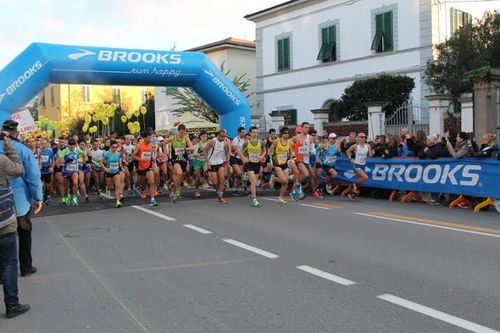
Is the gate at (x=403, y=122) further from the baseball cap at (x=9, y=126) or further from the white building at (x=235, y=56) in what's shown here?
the white building at (x=235, y=56)

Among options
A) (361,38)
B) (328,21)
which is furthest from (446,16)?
(328,21)

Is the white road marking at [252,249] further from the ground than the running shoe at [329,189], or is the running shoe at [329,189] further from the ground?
the running shoe at [329,189]

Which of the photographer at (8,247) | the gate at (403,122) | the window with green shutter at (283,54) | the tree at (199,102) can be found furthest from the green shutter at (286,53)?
the photographer at (8,247)

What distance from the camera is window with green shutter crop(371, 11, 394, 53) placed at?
2881cm

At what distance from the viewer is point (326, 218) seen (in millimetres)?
10336

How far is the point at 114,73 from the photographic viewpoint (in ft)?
51.8

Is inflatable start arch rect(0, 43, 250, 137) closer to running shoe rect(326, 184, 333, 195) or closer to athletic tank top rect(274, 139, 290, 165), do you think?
running shoe rect(326, 184, 333, 195)

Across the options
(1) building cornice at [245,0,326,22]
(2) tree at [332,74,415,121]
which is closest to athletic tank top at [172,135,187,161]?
(2) tree at [332,74,415,121]

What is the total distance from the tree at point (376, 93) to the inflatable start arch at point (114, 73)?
9.75 m

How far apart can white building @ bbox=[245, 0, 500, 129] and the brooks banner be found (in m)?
11.9

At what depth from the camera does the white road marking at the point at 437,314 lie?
4.32 metres

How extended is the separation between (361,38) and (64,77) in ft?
63.8

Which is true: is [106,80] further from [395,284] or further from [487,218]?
[395,284]

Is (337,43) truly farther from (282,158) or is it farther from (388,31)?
(282,158)
